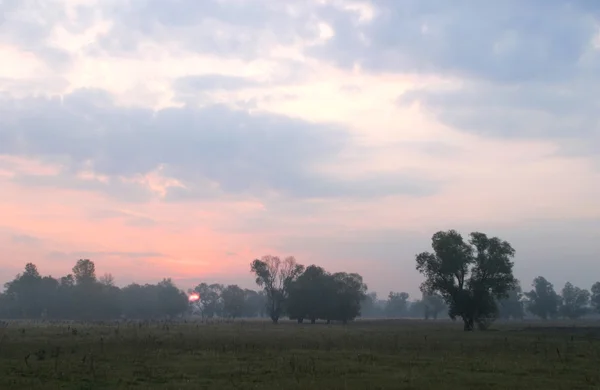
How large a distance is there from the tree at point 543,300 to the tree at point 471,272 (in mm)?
126176

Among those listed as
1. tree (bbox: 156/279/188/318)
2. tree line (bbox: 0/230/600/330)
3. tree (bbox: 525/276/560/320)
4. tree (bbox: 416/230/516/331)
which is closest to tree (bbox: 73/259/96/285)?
tree line (bbox: 0/230/600/330)

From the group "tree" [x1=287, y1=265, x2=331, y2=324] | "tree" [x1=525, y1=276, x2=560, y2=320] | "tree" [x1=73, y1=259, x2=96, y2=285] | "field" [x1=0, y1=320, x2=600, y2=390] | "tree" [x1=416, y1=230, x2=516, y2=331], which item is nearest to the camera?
"field" [x1=0, y1=320, x2=600, y2=390]

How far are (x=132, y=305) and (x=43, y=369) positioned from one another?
162950 mm

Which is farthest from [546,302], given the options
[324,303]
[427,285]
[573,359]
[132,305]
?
[573,359]

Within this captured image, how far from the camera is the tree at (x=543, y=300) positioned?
193 meters

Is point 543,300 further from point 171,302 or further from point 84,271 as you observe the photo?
point 84,271

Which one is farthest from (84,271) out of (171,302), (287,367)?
(287,367)

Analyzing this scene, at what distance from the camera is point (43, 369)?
24828 mm

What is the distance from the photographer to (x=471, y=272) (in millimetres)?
82375

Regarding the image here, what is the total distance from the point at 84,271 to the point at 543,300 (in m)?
159

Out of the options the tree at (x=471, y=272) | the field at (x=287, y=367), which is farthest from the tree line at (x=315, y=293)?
the field at (x=287, y=367)

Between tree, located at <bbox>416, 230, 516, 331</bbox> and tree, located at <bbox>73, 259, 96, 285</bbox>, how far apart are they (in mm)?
113066

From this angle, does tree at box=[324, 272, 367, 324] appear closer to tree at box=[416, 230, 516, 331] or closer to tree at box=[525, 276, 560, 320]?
tree at box=[416, 230, 516, 331]

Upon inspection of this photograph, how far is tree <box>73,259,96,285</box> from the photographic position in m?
158
